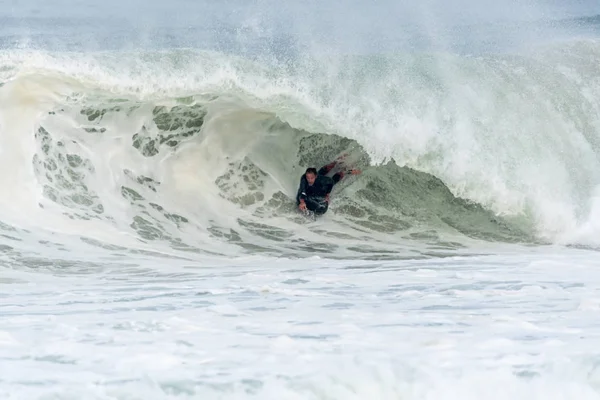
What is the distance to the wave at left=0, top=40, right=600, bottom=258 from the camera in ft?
37.1

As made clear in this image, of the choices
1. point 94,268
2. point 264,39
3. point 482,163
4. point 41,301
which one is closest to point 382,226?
point 482,163

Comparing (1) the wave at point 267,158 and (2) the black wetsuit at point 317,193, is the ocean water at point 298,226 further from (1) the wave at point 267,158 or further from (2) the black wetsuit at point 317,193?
(2) the black wetsuit at point 317,193

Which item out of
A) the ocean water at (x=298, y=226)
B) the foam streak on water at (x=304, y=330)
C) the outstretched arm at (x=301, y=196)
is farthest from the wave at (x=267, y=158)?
the foam streak on water at (x=304, y=330)

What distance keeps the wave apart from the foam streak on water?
56.5 inches

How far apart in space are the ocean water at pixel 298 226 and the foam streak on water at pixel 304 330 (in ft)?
0.08

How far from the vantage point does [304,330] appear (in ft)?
23.1

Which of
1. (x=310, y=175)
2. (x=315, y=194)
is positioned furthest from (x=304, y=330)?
(x=315, y=194)

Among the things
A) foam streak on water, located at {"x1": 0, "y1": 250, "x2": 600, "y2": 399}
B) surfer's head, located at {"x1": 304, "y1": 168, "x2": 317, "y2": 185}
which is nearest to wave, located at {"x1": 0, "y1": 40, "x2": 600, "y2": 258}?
surfer's head, located at {"x1": 304, "y1": 168, "x2": 317, "y2": 185}

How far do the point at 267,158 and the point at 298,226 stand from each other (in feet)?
3.75

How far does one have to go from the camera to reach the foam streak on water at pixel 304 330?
5809 mm

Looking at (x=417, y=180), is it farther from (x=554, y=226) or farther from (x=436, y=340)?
(x=436, y=340)

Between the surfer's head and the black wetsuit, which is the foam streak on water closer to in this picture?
the surfer's head

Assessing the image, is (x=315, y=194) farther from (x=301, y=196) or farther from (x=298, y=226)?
(x=298, y=226)

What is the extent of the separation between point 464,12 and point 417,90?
479 inches
